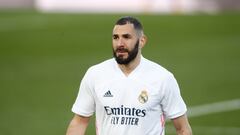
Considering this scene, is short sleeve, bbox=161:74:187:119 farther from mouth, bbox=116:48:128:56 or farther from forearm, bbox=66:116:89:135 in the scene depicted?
forearm, bbox=66:116:89:135

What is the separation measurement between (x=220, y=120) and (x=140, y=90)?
34.0 feet

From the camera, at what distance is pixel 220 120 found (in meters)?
21.2

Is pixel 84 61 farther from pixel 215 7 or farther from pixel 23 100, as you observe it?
pixel 215 7

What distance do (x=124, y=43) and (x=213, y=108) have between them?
38.6 ft

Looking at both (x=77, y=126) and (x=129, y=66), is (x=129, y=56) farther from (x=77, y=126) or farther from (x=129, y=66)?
(x=77, y=126)

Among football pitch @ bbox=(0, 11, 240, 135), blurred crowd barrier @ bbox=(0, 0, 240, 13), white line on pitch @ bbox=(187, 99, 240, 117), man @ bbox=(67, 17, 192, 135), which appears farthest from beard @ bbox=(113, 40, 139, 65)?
blurred crowd barrier @ bbox=(0, 0, 240, 13)

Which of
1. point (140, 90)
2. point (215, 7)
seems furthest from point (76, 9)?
point (140, 90)

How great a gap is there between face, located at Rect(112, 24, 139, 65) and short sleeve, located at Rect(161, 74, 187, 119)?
0.52 m

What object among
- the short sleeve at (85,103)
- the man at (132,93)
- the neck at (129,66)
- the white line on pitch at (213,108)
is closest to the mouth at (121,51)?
the man at (132,93)

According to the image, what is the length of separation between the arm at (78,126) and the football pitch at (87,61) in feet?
26.1

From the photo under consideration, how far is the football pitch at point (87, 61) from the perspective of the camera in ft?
69.8

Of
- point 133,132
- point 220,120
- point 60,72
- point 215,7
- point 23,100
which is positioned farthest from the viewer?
point 215,7

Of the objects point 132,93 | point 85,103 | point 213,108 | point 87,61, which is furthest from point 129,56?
point 87,61

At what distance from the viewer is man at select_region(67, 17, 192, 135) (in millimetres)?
10914
